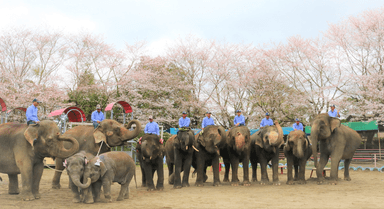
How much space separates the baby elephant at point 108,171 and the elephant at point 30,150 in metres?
1.23

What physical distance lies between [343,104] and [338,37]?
20.2 feet

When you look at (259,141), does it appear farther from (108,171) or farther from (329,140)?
(108,171)

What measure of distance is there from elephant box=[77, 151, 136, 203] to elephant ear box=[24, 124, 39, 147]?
1.90 meters

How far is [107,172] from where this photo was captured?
27.3 ft

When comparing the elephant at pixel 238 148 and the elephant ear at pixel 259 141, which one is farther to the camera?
the elephant ear at pixel 259 141

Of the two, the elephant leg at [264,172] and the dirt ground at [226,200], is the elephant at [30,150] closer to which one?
the dirt ground at [226,200]

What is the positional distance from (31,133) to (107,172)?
2435 mm

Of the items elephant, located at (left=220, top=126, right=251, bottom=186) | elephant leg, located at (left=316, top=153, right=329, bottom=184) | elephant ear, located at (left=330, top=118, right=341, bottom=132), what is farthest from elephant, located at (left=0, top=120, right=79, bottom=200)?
elephant ear, located at (left=330, top=118, right=341, bottom=132)

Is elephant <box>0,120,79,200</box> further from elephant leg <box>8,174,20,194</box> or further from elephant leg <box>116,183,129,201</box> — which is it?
elephant leg <box>116,183,129,201</box>

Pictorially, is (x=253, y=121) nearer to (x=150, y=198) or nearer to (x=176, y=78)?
(x=176, y=78)

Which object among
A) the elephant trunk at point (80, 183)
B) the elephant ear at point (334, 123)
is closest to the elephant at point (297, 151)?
the elephant ear at point (334, 123)

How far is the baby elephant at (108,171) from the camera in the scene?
8039 millimetres

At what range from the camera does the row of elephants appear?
8.44 meters

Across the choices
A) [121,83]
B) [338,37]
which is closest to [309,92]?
[338,37]
